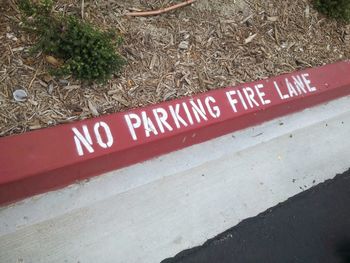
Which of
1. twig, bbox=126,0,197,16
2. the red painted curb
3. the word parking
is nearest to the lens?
the red painted curb

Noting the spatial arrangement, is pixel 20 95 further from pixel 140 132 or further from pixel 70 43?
pixel 140 132

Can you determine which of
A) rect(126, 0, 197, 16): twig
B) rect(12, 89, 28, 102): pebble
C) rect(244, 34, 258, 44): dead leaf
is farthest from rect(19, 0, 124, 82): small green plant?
rect(244, 34, 258, 44): dead leaf

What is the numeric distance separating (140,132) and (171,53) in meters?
1.02

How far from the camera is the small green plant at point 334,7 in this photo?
16.1 feet

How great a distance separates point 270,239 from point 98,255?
4.83 ft

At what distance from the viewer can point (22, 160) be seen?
285cm

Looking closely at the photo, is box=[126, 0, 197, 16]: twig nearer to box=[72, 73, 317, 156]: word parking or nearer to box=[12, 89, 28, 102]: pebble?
box=[72, 73, 317, 156]: word parking

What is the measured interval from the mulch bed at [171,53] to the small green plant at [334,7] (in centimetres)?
9

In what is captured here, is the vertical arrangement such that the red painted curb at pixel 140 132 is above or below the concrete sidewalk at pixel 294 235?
above

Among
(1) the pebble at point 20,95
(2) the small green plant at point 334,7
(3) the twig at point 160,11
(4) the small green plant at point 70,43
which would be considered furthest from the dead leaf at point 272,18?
(1) the pebble at point 20,95

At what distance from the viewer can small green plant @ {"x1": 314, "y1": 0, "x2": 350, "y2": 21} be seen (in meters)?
4.91

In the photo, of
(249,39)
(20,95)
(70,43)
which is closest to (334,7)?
(249,39)

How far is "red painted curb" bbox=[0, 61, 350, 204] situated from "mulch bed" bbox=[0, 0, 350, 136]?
18cm

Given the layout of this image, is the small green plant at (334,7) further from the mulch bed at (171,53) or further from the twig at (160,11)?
the twig at (160,11)
